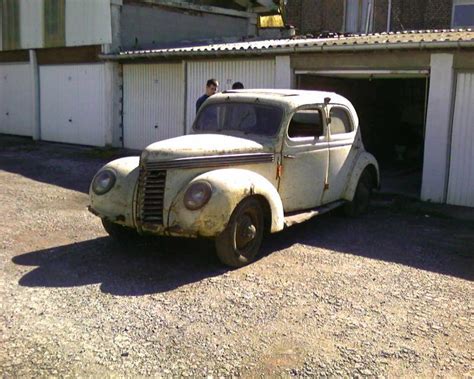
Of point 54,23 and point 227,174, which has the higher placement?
point 54,23

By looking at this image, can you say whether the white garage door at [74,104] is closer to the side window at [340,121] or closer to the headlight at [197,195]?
the side window at [340,121]

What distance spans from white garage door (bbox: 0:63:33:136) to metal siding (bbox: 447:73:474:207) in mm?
14978

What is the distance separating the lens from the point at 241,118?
22.3 feet

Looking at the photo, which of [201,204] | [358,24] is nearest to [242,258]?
[201,204]

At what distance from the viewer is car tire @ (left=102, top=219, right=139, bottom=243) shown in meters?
6.41

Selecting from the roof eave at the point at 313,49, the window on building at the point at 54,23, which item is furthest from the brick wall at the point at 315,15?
the roof eave at the point at 313,49

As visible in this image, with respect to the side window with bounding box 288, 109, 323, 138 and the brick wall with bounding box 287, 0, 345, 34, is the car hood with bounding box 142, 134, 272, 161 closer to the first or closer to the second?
the side window with bounding box 288, 109, 323, 138

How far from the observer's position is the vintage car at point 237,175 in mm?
5465

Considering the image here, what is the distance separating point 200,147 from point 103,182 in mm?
1177

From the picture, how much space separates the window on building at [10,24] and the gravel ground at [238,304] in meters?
13.8

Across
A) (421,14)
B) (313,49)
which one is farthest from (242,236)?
(421,14)

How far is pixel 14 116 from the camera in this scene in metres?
20.7

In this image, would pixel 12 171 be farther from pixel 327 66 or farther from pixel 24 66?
pixel 24 66

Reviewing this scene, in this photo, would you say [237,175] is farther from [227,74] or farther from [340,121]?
[227,74]
